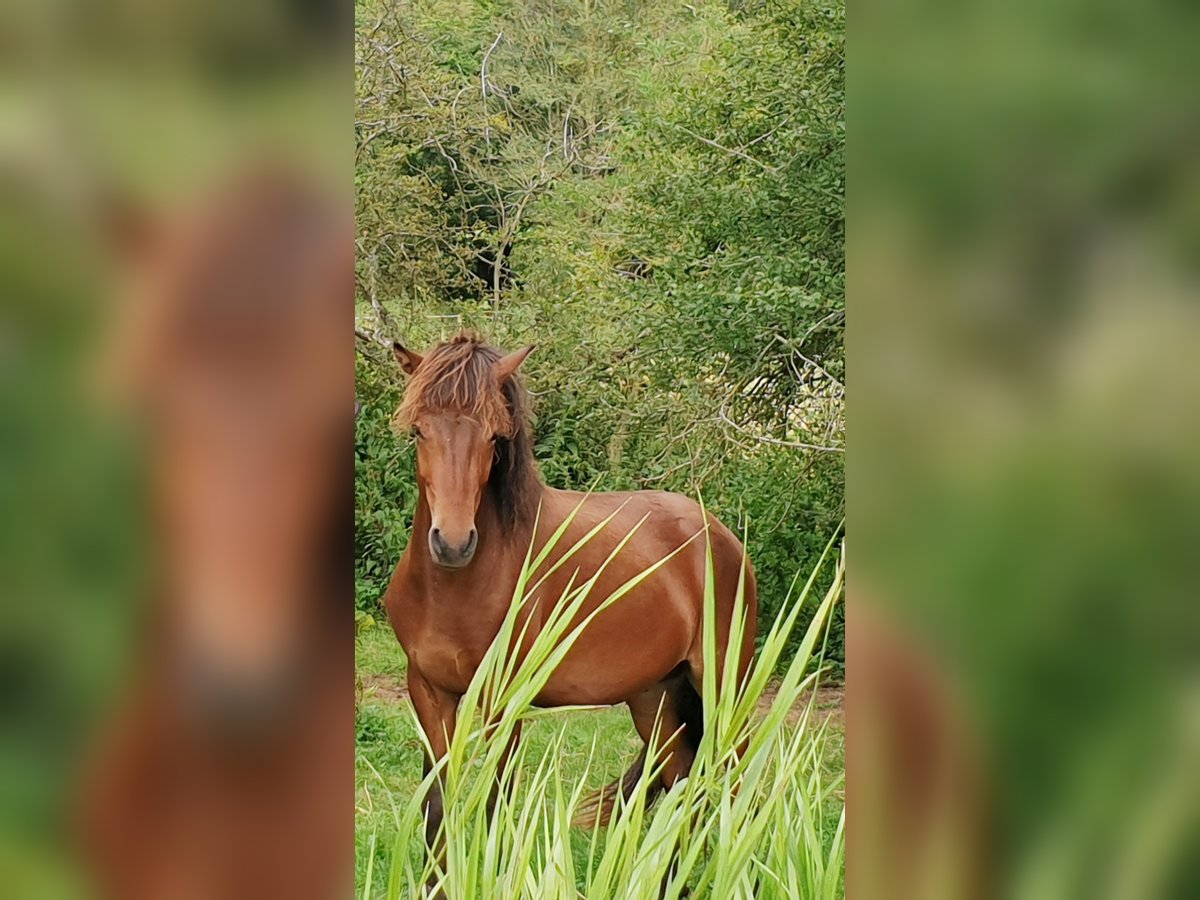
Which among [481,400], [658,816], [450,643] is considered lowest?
[450,643]

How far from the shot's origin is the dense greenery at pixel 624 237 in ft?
8.21

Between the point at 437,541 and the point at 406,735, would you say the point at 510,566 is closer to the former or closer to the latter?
the point at 437,541

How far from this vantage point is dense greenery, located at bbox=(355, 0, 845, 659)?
8.21 ft
